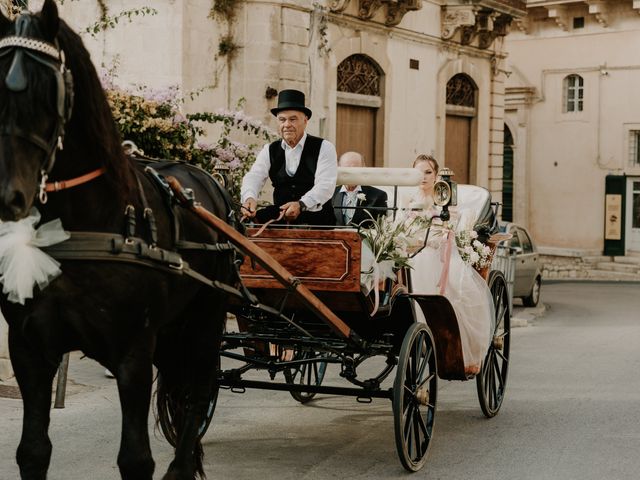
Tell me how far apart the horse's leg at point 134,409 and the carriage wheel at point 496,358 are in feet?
12.6

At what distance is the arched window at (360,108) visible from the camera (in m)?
19.4

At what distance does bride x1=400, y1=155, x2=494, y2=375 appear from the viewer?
775 cm

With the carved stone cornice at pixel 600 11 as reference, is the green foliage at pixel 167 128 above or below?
below

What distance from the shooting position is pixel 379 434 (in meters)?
7.70

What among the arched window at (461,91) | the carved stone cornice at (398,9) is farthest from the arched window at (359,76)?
the arched window at (461,91)

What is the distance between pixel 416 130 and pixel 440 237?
45.4 ft

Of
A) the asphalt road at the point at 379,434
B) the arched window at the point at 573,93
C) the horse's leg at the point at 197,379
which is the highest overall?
the arched window at the point at 573,93

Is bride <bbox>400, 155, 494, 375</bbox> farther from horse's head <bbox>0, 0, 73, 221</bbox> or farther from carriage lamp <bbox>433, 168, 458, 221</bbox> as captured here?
horse's head <bbox>0, 0, 73, 221</bbox>

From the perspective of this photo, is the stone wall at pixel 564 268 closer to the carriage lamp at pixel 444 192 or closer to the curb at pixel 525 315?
the curb at pixel 525 315

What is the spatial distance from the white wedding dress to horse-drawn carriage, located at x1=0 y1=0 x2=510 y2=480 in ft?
3.58

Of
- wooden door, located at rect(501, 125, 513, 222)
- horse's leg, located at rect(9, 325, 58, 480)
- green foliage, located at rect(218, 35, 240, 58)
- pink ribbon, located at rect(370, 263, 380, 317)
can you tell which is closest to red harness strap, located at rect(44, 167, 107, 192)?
horse's leg, located at rect(9, 325, 58, 480)

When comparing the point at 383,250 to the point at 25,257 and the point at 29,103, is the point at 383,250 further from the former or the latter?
the point at 29,103

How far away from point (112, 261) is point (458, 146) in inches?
786

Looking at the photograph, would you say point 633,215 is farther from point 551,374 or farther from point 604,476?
point 604,476
